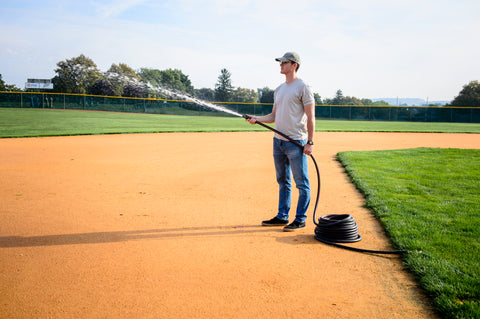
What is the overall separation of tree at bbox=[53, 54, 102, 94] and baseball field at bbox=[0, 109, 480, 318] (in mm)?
67387

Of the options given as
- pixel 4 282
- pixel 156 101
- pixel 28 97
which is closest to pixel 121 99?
pixel 156 101

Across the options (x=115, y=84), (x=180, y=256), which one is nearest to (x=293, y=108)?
(x=180, y=256)

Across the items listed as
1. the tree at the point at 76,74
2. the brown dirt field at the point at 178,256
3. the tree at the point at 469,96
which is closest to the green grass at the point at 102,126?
the brown dirt field at the point at 178,256

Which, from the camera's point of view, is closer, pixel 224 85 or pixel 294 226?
pixel 294 226

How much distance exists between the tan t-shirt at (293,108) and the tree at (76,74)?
7045cm

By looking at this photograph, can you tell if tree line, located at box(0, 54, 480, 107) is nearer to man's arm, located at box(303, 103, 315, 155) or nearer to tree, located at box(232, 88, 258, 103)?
tree, located at box(232, 88, 258, 103)

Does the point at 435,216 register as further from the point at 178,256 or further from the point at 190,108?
the point at 190,108

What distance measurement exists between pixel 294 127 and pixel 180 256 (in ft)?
6.94

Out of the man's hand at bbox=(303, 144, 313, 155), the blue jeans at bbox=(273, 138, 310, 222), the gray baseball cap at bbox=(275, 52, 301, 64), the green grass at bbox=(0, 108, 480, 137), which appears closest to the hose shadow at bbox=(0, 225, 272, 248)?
the blue jeans at bbox=(273, 138, 310, 222)

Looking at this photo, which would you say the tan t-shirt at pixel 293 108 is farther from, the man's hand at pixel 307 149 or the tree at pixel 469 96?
the tree at pixel 469 96

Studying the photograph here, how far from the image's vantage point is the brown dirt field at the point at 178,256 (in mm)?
2904

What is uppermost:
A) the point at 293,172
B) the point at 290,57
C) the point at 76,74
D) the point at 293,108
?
the point at 76,74

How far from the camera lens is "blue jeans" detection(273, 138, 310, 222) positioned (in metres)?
4.65

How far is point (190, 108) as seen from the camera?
152ft
